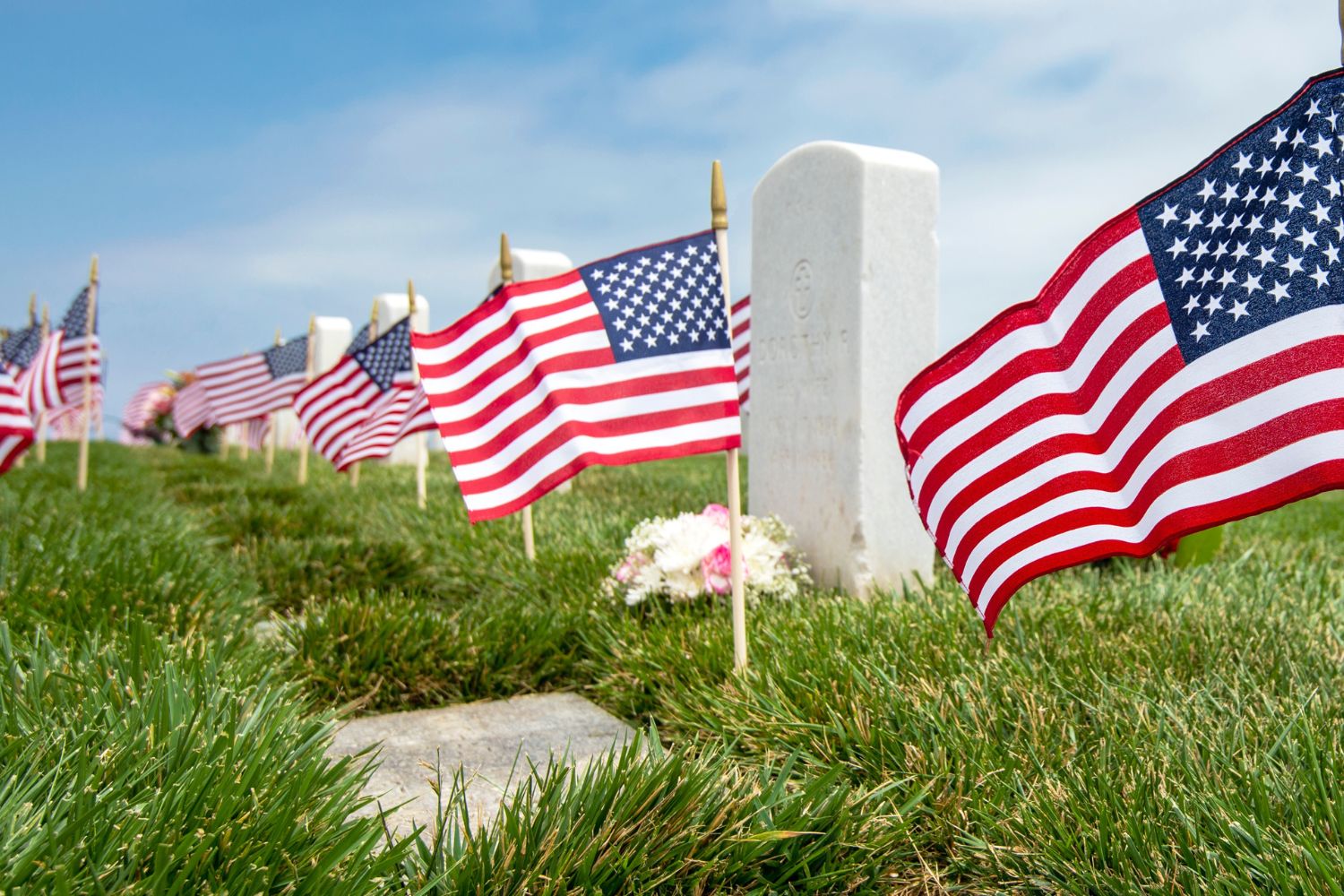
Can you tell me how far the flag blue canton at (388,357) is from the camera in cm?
791

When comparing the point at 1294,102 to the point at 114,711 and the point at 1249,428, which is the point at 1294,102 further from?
the point at 114,711

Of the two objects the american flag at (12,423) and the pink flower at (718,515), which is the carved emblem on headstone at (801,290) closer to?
the pink flower at (718,515)

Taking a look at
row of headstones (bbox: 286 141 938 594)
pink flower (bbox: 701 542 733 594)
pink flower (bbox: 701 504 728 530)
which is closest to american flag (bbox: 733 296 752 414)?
row of headstones (bbox: 286 141 938 594)

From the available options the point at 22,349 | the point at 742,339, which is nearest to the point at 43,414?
the point at 22,349

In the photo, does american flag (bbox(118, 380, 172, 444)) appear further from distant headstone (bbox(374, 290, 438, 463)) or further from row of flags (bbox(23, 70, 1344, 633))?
row of flags (bbox(23, 70, 1344, 633))

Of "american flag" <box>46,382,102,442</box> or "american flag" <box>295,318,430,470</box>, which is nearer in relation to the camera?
"american flag" <box>295,318,430,470</box>

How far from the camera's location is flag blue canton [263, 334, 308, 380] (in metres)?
10.4

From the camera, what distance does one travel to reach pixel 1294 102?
2.37 m

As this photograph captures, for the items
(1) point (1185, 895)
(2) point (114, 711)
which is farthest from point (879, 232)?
(2) point (114, 711)

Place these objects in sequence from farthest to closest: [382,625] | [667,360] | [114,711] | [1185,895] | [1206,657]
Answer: [382,625] → [667,360] → [1206,657] → [114,711] → [1185,895]

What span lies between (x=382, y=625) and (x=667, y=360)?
153cm

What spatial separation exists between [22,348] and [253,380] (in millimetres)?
4570

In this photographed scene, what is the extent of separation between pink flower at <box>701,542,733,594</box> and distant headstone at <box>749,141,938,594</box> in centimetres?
72

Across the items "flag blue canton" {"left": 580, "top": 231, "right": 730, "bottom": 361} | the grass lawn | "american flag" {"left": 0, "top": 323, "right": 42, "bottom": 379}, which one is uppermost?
"american flag" {"left": 0, "top": 323, "right": 42, "bottom": 379}
